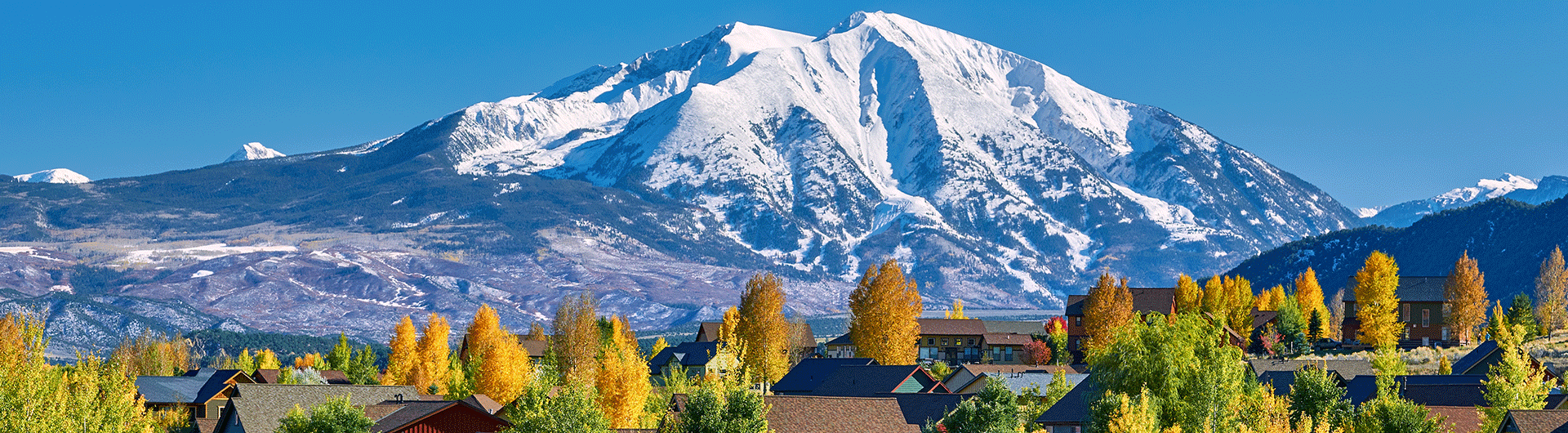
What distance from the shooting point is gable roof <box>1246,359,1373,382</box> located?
102750 mm

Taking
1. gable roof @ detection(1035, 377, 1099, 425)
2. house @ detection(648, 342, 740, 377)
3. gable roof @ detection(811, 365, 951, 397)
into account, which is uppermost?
house @ detection(648, 342, 740, 377)

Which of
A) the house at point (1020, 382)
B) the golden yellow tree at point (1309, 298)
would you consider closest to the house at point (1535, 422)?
the house at point (1020, 382)

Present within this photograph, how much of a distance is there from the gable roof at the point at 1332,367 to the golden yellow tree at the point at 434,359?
6773 cm

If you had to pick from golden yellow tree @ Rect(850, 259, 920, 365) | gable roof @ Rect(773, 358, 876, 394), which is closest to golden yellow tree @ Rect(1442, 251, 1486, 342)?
golden yellow tree @ Rect(850, 259, 920, 365)

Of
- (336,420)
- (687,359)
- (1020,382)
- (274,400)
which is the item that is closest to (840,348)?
(687,359)

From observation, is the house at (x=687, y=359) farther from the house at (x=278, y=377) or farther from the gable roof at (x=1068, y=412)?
the gable roof at (x=1068, y=412)

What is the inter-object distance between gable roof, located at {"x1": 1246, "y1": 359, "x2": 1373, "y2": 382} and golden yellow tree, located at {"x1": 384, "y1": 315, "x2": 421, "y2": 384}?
2883 inches

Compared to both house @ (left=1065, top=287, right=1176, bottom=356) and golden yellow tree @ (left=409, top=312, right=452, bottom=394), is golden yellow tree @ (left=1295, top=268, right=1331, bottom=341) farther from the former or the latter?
golden yellow tree @ (left=409, top=312, right=452, bottom=394)

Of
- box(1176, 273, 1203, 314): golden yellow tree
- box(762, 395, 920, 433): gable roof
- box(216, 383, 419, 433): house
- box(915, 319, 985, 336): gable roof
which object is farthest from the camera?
box(915, 319, 985, 336): gable roof

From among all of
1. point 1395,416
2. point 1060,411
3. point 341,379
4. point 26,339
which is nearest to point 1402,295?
point 1060,411

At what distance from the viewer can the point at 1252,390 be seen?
80688 mm

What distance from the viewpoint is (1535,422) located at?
62.9 m

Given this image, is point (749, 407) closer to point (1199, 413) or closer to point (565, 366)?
point (1199, 413)

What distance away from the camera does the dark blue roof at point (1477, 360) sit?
4070 inches
